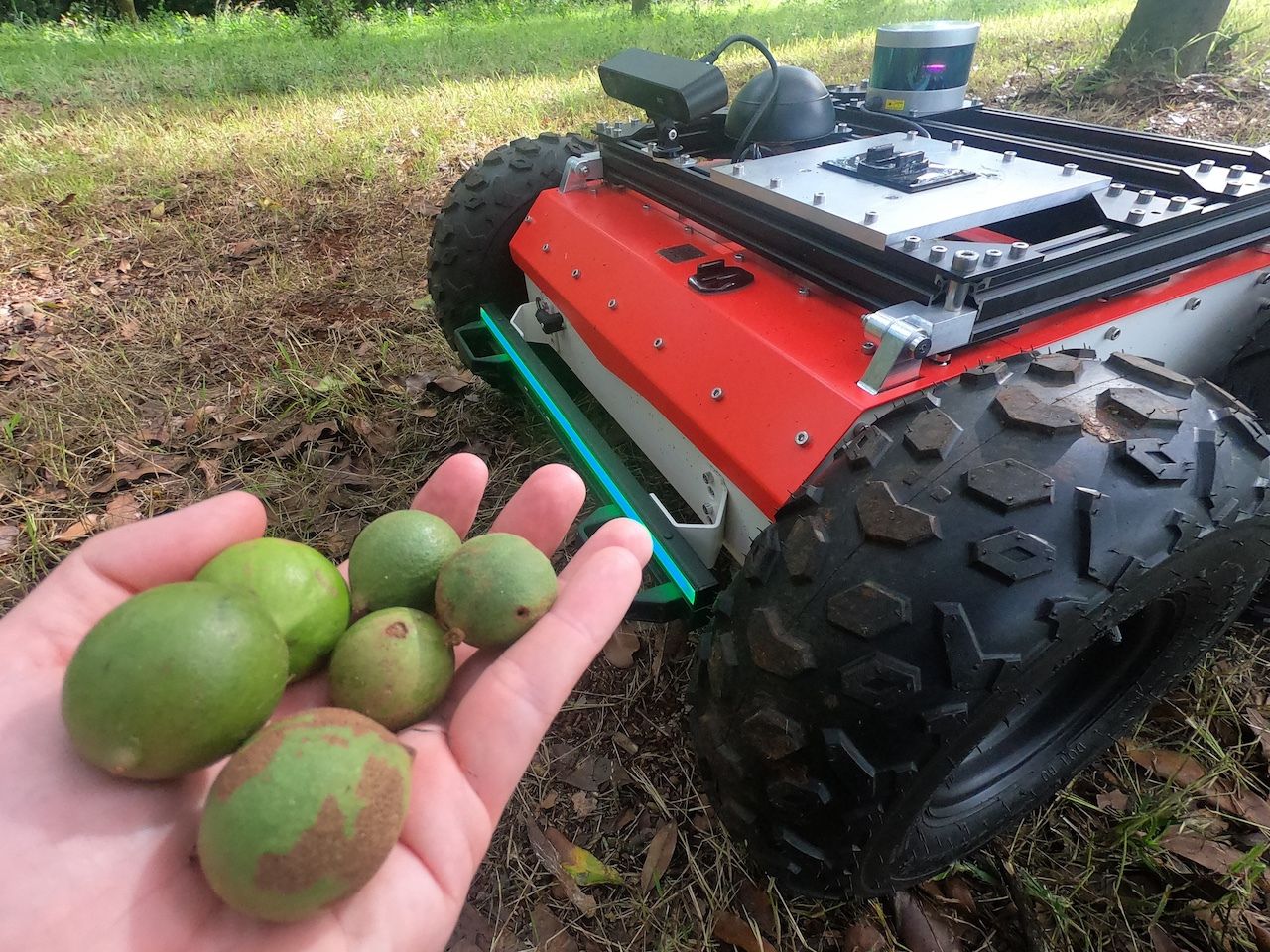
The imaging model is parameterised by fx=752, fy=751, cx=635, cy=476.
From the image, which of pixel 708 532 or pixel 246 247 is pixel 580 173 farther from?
pixel 246 247

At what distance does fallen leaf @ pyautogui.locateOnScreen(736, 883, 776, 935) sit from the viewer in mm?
1891

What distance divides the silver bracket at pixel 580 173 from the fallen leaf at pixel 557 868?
87.8 inches

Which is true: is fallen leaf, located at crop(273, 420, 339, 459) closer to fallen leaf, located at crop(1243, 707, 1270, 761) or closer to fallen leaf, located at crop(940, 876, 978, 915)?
fallen leaf, located at crop(940, 876, 978, 915)

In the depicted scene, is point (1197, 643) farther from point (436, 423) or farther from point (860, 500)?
point (436, 423)

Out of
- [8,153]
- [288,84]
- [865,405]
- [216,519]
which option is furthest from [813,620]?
[288,84]

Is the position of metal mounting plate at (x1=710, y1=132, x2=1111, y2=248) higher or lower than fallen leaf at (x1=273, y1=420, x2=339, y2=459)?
higher

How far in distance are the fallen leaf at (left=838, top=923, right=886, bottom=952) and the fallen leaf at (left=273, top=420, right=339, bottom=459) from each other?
278 cm

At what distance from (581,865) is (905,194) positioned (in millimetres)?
2019

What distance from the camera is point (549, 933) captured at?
1.93 m

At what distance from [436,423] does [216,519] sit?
185 cm

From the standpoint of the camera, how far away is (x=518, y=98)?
23.4 ft

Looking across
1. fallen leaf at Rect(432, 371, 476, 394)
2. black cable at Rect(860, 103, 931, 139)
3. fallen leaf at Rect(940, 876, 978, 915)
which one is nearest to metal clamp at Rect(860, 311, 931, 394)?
fallen leaf at Rect(940, 876, 978, 915)

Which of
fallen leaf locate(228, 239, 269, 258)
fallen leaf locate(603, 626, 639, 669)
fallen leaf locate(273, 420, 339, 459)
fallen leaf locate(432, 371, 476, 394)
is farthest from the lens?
fallen leaf locate(228, 239, 269, 258)

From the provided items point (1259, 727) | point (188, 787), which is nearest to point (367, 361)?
point (188, 787)
